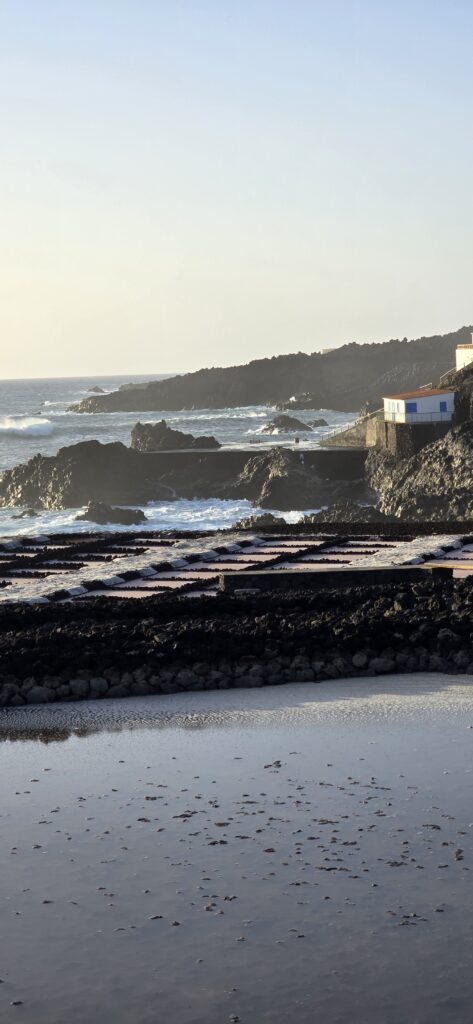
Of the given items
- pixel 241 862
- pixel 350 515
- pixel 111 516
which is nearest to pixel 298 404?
pixel 111 516

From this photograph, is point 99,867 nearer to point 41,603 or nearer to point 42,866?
point 42,866

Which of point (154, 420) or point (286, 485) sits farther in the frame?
point (154, 420)

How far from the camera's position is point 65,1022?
9227 millimetres

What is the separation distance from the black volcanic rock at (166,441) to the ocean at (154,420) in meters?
3.67

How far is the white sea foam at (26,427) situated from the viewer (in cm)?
14450

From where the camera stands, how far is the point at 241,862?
11.9 metres

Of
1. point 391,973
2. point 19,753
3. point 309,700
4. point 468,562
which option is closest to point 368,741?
point 309,700

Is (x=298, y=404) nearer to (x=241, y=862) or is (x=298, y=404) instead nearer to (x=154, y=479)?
(x=154, y=479)

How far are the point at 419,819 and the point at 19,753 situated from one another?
5.15 meters

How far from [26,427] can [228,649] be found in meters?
130

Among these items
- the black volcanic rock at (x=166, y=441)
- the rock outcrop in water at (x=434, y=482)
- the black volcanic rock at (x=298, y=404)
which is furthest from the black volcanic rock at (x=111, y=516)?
the black volcanic rock at (x=298, y=404)

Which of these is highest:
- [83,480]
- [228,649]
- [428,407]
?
[428,407]

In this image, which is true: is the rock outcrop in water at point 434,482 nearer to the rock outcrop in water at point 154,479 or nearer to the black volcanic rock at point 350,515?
the black volcanic rock at point 350,515

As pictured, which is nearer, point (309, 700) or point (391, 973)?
point (391, 973)
